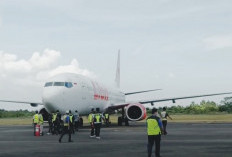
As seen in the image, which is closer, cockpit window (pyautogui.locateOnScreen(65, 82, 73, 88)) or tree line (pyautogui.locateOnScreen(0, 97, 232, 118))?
cockpit window (pyautogui.locateOnScreen(65, 82, 73, 88))

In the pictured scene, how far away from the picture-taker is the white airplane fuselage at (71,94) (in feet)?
91.7

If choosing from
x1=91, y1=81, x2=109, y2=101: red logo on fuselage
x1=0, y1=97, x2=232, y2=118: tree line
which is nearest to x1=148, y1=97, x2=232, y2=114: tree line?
x1=0, y1=97, x2=232, y2=118: tree line

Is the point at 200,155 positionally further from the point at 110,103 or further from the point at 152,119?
the point at 110,103

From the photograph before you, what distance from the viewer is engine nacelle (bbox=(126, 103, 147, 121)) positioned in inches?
1342

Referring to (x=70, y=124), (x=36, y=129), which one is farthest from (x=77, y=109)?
(x=70, y=124)

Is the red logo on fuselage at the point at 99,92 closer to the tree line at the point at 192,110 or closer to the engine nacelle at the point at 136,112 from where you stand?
the engine nacelle at the point at 136,112

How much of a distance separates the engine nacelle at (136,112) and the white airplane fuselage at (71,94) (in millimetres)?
2654

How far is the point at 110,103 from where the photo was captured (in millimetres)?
39812

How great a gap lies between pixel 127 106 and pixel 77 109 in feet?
19.7

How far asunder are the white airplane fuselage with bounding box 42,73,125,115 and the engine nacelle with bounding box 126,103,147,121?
2.65 m

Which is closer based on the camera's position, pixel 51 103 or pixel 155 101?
pixel 51 103

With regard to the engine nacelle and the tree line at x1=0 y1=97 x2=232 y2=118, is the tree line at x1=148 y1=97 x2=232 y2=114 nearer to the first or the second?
the tree line at x1=0 y1=97 x2=232 y2=118

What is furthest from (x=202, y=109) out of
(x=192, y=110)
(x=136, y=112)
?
(x=136, y=112)

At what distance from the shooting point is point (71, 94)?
2945 centimetres
